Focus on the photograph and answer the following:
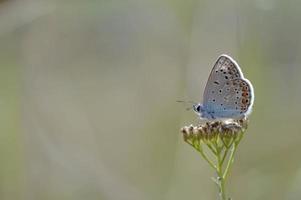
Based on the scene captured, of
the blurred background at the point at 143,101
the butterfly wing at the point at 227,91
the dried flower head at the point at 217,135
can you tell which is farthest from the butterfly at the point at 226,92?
the blurred background at the point at 143,101

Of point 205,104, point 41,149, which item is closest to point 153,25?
point 41,149

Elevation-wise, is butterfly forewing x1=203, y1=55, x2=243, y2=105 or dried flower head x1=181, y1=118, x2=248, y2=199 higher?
butterfly forewing x1=203, y1=55, x2=243, y2=105

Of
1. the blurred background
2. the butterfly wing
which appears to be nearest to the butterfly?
the butterfly wing

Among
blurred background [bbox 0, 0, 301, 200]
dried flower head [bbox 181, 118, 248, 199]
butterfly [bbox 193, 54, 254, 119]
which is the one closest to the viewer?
dried flower head [bbox 181, 118, 248, 199]

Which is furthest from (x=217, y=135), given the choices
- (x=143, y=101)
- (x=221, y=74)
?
(x=143, y=101)

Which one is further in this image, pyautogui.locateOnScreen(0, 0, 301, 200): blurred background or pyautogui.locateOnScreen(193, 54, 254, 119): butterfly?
pyautogui.locateOnScreen(0, 0, 301, 200): blurred background

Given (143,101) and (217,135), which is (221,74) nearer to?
(217,135)

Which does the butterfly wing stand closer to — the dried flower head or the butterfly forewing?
the butterfly forewing

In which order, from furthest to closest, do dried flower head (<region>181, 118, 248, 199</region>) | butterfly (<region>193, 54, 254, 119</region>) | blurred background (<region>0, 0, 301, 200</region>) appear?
blurred background (<region>0, 0, 301, 200</region>) → butterfly (<region>193, 54, 254, 119</region>) → dried flower head (<region>181, 118, 248, 199</region>)

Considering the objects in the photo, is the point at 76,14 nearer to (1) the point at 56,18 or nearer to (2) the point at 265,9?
(1) the point at 56,18
